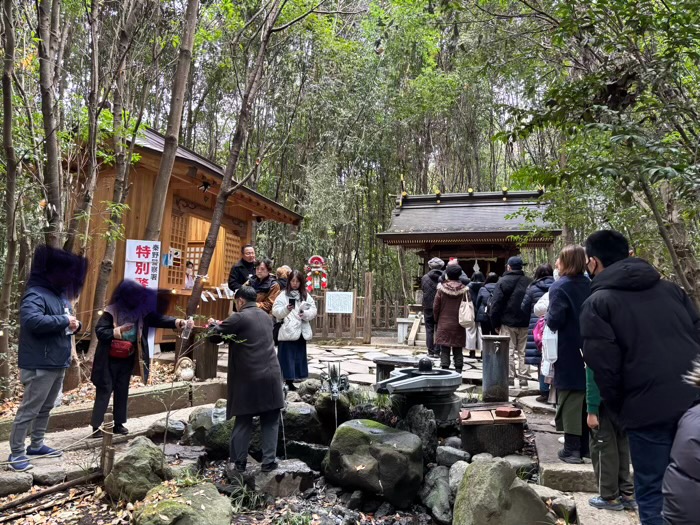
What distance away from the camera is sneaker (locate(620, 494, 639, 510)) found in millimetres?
3046

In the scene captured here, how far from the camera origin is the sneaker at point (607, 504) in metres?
3.08

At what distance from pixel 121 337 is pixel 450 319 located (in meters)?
4.40

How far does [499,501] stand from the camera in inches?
122

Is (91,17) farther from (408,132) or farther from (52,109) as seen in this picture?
(408,132)

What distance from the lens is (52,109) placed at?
16.2ft

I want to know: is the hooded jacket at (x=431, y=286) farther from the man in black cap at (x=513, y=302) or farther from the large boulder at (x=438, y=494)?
the large boulder at (x=438, y=494)

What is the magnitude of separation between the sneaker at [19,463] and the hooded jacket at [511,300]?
5239mm

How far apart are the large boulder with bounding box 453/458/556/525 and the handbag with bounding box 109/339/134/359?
304 centimetres

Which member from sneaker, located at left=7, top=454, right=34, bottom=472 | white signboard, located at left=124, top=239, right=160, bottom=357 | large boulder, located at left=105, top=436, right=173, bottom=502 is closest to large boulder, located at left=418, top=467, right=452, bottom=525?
large boulder, located at left=105, top=436, right=173, bottom=502

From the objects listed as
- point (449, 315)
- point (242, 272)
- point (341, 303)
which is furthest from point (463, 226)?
point (242, 272)

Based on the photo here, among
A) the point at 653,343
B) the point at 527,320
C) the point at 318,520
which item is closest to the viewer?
the point at 653,343

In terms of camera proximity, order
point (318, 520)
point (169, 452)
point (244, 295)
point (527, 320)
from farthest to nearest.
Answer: point (527, 320) < point (169, 452) < point (244, 295) < point (318, 520)

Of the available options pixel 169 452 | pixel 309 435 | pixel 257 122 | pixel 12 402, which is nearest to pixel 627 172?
pixel 309 435

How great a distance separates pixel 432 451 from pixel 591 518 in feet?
6.86
